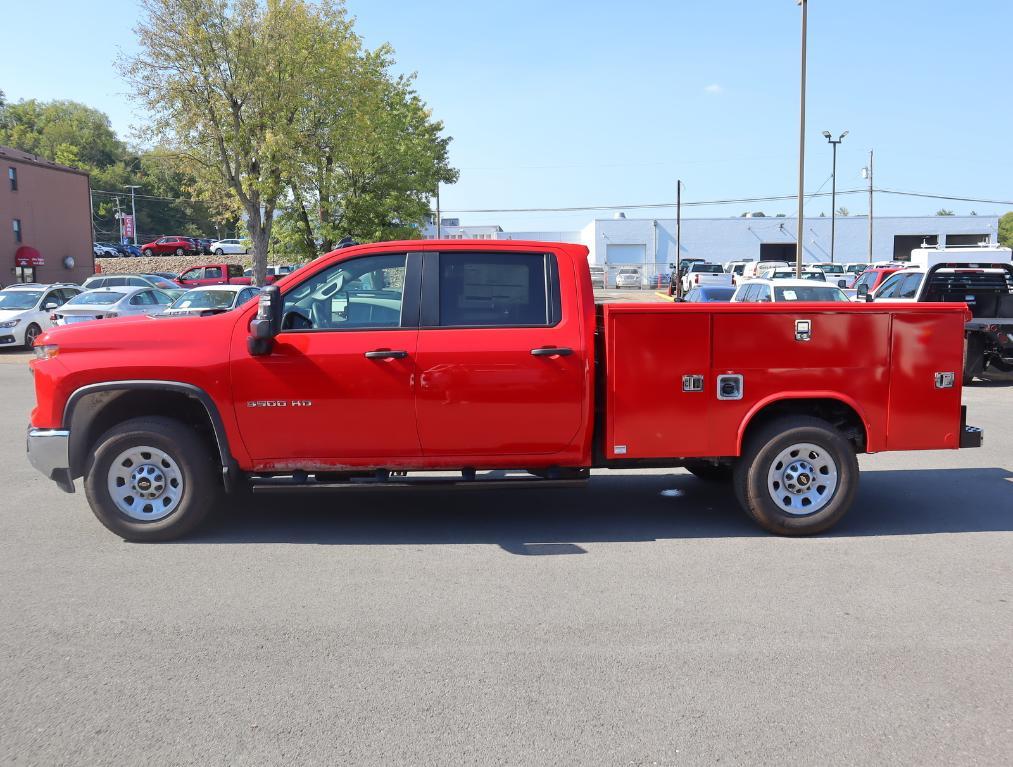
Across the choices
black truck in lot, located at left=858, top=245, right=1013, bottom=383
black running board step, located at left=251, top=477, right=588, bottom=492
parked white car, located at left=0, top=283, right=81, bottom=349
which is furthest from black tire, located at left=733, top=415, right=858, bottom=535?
parked white car, located at left=0, top=283, right=81, bottom=349

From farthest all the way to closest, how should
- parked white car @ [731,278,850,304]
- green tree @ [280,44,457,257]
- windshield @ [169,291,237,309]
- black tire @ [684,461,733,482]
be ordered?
green tree @ [280,44,457,257] → windshield @ [169,291,237,309] → parked white car @ [731,278,850,304] → black tire @ [684,461,733,482]

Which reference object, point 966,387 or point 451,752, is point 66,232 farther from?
point 451,752

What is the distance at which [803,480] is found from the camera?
6.38m

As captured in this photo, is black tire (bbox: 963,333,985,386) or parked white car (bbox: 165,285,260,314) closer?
black tire (bbox: 963,333,985,386)

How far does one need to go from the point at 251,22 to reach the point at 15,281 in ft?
82.7

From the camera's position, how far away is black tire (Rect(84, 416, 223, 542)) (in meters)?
6.17

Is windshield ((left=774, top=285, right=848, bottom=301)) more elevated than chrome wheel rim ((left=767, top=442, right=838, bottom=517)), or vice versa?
windshield ((left=774, top=285, right=848, bottom=301))

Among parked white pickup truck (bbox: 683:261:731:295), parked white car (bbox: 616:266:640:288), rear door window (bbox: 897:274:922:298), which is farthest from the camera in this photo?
parked white car (bbox: 616:266:640:288)

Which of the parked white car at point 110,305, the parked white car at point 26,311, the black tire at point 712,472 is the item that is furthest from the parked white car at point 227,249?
the black tire at point 712,472

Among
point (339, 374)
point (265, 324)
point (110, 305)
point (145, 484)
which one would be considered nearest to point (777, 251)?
point (110, 305)

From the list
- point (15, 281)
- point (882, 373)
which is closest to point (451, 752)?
point (882, 373)

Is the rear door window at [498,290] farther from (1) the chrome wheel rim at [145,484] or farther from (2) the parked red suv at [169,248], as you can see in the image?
(2) the parked red suv at [169,248]

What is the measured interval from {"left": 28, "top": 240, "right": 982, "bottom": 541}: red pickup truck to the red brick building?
44582mm

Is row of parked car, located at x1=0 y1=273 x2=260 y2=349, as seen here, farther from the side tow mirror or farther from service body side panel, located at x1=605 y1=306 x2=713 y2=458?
service body side panel, located at x1=605 y1=306 x2=713 y2=458
